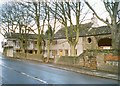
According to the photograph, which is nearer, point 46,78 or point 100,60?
point 46,78

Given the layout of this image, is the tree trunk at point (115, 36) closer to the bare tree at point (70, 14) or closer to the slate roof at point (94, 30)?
the bare tree at point (70, 14)

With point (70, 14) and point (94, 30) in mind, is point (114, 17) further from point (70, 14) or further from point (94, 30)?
point (94, 30)

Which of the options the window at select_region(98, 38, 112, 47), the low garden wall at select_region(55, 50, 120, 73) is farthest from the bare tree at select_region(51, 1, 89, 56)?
the window at select_region(98, 38, 112, 47)

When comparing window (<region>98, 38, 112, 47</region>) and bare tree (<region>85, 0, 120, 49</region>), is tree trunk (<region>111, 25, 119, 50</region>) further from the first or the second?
window (<region>98, 38, 112, 47</region>)

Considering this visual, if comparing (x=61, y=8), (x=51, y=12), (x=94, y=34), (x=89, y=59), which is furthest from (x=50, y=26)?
(x=89, y=59)

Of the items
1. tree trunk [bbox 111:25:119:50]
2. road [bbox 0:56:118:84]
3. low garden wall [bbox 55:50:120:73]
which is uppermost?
tree trunk [bbox 111:25:119:50]

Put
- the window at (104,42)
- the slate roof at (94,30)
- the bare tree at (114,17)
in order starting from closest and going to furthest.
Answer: the bare tree at (114,17), the slate roof at (94,30), the window at (104,42)

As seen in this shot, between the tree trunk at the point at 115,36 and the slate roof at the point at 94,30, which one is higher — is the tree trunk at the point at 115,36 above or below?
below

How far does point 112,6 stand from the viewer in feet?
72.2

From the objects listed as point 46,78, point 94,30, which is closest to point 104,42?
point 94,30

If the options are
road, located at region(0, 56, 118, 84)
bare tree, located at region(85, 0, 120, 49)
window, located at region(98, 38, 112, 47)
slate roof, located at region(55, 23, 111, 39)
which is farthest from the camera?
window, located at region(98, 38, 112, 47)

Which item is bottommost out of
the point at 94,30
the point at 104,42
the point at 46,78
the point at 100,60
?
the point at 46,78

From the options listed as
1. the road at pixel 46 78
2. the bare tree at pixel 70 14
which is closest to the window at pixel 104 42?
the bare tree at pixel 70 14

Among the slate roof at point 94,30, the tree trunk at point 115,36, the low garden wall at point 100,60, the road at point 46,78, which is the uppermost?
the slate roof at point 94,30
